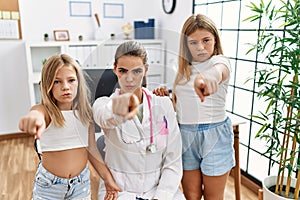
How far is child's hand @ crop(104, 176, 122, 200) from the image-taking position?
0.89 meters

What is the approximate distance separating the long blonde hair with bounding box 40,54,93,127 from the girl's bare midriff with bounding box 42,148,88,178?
16 cm

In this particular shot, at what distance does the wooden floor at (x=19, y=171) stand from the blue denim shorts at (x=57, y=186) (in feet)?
3.83

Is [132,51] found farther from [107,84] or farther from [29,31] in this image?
[29,31]

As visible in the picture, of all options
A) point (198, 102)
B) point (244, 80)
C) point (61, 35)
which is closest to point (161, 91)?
point (198, 102)

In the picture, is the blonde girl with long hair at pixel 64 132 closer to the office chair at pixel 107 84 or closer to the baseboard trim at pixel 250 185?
the office chair at pixel 107 84

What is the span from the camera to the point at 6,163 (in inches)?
104

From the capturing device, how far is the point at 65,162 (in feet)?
3.49

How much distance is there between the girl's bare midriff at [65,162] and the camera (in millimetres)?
1046

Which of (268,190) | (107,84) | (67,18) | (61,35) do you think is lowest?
(268,190)

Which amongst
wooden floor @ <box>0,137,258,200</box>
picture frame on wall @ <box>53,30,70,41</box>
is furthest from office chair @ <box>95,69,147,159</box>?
picture frame on wall @ <box>53,30,70,41</box>

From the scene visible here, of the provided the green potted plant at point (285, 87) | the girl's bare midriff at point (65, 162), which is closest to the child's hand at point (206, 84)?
the girl's bare midriff at point (65, 162)

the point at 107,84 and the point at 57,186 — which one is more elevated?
the point at 107,84

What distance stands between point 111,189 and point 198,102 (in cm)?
40

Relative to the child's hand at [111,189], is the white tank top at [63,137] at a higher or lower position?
higher
